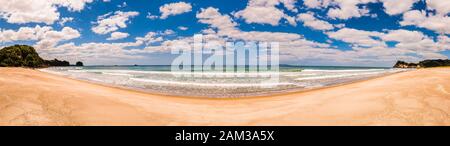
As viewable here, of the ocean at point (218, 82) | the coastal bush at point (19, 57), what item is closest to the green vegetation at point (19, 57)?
the coastal bush at point (19, 57)

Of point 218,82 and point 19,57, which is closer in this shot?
point 218,82

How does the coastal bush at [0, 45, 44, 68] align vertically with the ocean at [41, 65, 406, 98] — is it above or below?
above

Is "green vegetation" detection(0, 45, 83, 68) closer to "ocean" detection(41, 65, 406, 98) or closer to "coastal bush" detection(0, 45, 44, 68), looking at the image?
"coastal bush" detection(0, 45, 44, 68)

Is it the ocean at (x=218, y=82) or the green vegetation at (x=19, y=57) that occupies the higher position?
the green vegetation at (x=19, y=57)

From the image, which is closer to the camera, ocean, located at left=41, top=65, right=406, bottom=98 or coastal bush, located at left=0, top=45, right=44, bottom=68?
ocean, located at left=41, top=65, right=406, bottom=98

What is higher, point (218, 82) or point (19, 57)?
point (19, 57)

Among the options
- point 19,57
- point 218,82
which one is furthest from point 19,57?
point 218,82

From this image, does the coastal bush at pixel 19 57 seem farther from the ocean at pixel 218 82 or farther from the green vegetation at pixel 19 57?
the ocean at pixel 218 82

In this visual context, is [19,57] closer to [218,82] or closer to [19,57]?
[19,57]

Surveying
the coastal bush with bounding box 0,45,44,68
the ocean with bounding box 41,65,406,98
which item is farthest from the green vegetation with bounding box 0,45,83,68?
the ocean with bounding box 41,65,406,98

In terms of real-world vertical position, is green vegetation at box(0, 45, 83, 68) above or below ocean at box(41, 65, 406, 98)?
above
